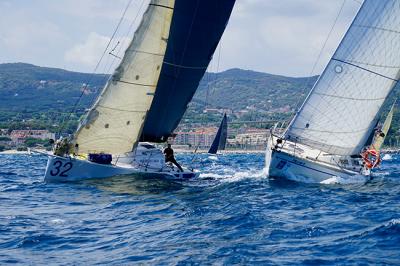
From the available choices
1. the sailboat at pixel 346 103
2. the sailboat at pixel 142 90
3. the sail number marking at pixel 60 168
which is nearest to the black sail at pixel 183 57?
the sailboat at pixel 142 90

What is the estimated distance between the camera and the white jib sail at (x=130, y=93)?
80.0ft

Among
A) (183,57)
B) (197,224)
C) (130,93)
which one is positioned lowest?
(197,224)

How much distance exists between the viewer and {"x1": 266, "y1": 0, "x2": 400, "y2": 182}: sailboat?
79.4 ft

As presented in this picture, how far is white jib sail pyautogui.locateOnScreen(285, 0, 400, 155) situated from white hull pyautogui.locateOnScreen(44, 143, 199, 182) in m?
5.41

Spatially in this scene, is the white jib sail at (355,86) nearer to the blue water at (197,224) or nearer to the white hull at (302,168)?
the white hull at (302,168)

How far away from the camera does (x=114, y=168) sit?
24453 millimetres

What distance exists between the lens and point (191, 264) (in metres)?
11.0

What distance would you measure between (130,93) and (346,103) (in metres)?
8.75

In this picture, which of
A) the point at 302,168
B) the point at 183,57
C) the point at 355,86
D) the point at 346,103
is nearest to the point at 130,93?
the point at 183,57

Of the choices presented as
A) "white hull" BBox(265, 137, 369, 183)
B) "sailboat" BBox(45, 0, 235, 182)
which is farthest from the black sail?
"white hull" BBox(265, 137, 369, 183)

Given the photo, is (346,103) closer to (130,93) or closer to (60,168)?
(130,93)

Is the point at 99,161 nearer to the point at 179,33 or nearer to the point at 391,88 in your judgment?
the point at 179,33

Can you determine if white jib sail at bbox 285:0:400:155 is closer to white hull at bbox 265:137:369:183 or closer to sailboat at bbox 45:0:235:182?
white hull at bbox 265:137:369:183

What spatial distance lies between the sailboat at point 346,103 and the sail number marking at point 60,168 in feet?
26.6
